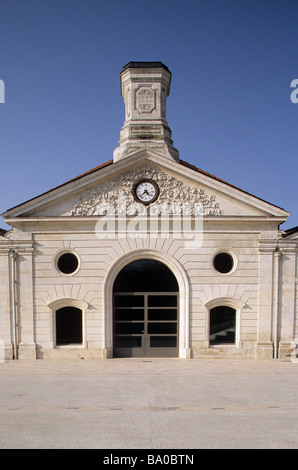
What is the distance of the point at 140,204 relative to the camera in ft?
48.6

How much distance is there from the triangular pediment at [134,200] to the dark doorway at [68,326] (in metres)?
4.85

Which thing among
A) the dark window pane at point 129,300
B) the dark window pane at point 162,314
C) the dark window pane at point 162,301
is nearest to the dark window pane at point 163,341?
the dark window pane at point 162,314

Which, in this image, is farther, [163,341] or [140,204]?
[163,341]

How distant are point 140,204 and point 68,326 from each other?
23.2ft

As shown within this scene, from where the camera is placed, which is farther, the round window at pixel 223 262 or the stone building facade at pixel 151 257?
the round window at pixel 223 262

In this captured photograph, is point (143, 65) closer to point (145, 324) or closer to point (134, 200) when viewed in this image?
point (134, 200)

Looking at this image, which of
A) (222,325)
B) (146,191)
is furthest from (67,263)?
(222,325)

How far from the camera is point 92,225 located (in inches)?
585

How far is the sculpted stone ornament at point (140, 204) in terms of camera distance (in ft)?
48.7

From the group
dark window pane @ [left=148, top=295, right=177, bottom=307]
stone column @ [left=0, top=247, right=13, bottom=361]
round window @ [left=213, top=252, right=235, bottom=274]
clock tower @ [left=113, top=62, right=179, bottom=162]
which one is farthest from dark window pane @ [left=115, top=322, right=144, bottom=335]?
clock tower @ [left=113, top=62, right=179, bottom=162]

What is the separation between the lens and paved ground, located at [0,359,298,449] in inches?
260

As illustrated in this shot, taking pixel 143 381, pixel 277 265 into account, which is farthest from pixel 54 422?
pixel 277 265

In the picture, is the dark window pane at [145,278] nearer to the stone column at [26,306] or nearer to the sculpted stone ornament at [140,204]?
the sculpted stone ornament at [140,204]

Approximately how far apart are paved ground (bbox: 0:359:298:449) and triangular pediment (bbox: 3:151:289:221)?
709cm
